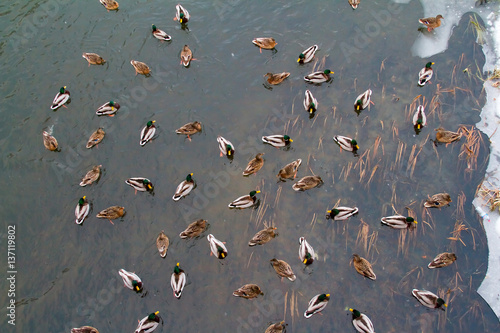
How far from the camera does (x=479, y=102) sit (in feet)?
39.9

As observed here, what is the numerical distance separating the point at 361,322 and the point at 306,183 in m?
3.78

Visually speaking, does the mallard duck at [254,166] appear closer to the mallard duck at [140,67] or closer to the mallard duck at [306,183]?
the mallard duck at [306,183]

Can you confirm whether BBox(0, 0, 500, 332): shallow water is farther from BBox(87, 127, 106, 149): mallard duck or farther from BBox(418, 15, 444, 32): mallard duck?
BBox(418, 15, 444, 32): mallard duck

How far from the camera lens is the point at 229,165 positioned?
11625 millimetres

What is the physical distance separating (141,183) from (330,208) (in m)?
5.30

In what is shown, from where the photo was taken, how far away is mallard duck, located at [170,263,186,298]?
9.70 metres

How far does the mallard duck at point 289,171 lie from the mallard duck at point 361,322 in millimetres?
3927

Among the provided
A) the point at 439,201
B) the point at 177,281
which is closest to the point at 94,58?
the point at 177,281

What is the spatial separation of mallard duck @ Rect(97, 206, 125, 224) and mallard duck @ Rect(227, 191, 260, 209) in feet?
9.88

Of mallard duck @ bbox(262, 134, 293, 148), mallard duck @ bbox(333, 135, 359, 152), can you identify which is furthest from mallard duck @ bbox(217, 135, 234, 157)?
mallard duck @ bbox(333, 135, 359, 152)

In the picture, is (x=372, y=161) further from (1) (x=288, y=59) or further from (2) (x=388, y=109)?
(1) (x=288, y=59)

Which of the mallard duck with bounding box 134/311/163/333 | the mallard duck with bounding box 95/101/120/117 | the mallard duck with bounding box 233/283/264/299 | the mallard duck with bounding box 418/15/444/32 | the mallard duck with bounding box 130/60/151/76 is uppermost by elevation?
the mallard duck with bounding box 418/15/444/32

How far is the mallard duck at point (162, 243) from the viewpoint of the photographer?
10258 millimetres

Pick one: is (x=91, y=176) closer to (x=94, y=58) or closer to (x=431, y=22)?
(x=94, y=58)
